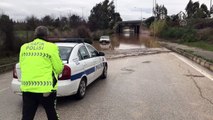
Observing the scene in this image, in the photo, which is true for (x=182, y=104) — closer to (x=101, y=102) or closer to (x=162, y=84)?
(x=101, y=102)

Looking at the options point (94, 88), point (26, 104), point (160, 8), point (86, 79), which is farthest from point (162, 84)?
point (160, 8)

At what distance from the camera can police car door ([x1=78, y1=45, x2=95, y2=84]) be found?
777 centimetres

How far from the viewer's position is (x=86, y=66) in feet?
25.7

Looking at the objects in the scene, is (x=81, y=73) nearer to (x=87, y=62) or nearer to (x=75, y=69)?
(x=75, y=69)

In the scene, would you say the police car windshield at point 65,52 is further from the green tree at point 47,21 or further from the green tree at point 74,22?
the green tree at point 74,22

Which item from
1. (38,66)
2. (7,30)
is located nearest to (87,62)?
(38,66)

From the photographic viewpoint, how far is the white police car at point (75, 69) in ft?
21.6

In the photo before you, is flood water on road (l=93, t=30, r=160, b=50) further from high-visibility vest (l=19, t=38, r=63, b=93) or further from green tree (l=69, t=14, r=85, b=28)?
high-visibility vest (l=19, t=38, r=63, b=93)

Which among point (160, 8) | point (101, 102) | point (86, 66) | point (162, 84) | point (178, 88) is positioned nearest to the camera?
point (101, 102)

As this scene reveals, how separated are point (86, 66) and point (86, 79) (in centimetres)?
37

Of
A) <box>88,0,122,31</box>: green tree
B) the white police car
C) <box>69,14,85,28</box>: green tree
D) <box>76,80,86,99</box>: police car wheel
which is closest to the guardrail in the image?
the white police car

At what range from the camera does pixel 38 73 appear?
375 cm

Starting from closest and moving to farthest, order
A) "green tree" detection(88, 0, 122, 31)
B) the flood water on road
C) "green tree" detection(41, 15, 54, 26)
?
A: the flood water on road
"green tree" detection(41, 15, 54, 26)
"green tree" detection(88, 0, 122, 31)

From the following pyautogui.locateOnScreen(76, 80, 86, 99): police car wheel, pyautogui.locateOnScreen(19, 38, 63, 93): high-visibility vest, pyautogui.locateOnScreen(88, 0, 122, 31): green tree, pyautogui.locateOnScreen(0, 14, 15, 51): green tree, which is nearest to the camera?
pyautogui.locateOnScreen(19, 38, 63, 93): high-visibility vest
